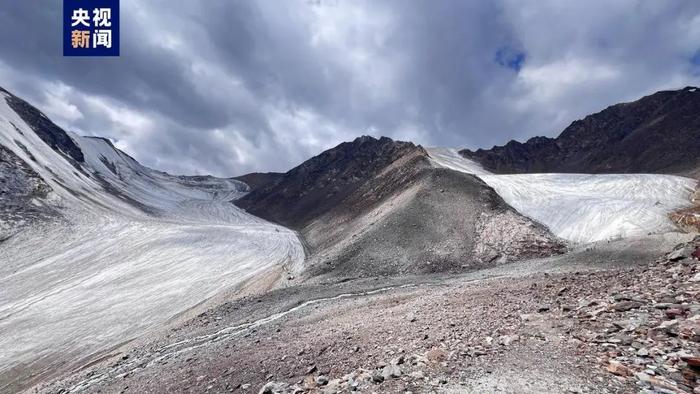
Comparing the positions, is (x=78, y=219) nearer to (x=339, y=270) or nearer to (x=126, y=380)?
(x=339, y=270)

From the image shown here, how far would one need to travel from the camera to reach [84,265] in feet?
120

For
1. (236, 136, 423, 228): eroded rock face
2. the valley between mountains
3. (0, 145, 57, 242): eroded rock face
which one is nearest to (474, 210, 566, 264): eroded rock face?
the valley between mountains

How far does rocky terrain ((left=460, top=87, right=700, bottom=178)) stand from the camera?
8194cm

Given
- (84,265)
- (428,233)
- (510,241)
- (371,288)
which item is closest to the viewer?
(371,288)

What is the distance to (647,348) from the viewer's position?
6602mm

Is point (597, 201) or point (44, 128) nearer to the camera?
point (597, 201)

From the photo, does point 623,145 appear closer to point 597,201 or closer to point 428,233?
point 597,201

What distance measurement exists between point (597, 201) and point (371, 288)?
32.4 metres

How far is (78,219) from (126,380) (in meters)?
44.7

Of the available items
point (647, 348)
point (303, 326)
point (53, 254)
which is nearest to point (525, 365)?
point (647, 348)

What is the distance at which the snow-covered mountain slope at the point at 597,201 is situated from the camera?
109 ft

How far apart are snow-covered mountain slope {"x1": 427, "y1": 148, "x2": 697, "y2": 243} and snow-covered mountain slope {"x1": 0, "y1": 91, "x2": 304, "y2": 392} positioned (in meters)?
27.0

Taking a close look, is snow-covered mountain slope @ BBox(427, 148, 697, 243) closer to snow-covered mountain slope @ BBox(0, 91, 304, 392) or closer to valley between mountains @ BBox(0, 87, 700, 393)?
valley between mountains @ BBox(0, 87, 700, 393)

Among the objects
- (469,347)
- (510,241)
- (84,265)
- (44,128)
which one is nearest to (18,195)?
(84,265)
